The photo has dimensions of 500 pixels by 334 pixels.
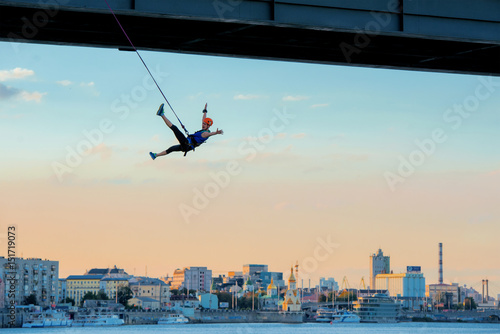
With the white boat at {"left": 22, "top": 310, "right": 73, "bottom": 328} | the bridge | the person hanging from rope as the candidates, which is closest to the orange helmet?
the person hanging from rope

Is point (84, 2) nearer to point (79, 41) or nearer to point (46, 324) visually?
point (79, 41)

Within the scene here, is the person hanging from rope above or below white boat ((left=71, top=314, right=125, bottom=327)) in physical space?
above

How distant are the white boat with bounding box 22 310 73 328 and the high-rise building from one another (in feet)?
16.5

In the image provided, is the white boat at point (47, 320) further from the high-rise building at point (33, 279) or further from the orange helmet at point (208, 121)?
the orange helmet at point (208, 121)

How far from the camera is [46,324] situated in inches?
6014

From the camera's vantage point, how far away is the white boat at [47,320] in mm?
151500

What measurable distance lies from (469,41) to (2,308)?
148732mm

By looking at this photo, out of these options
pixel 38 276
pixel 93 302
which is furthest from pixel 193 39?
pixel 93 302

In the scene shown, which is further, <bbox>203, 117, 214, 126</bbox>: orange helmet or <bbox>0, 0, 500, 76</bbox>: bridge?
<bbox>203, 117, 214, 126</bbox>: orange helmet

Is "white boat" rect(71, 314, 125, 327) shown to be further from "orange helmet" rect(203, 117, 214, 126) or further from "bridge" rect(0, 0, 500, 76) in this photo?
"orange helmet" rect(203, 117, 214, 126)

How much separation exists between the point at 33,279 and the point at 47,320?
13277 mm

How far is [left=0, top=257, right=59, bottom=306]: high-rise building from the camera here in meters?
155

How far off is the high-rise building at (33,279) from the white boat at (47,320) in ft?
16.5

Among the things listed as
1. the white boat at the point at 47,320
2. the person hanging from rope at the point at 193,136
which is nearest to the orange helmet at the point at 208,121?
the person hanging from rope at the point at 193,136
